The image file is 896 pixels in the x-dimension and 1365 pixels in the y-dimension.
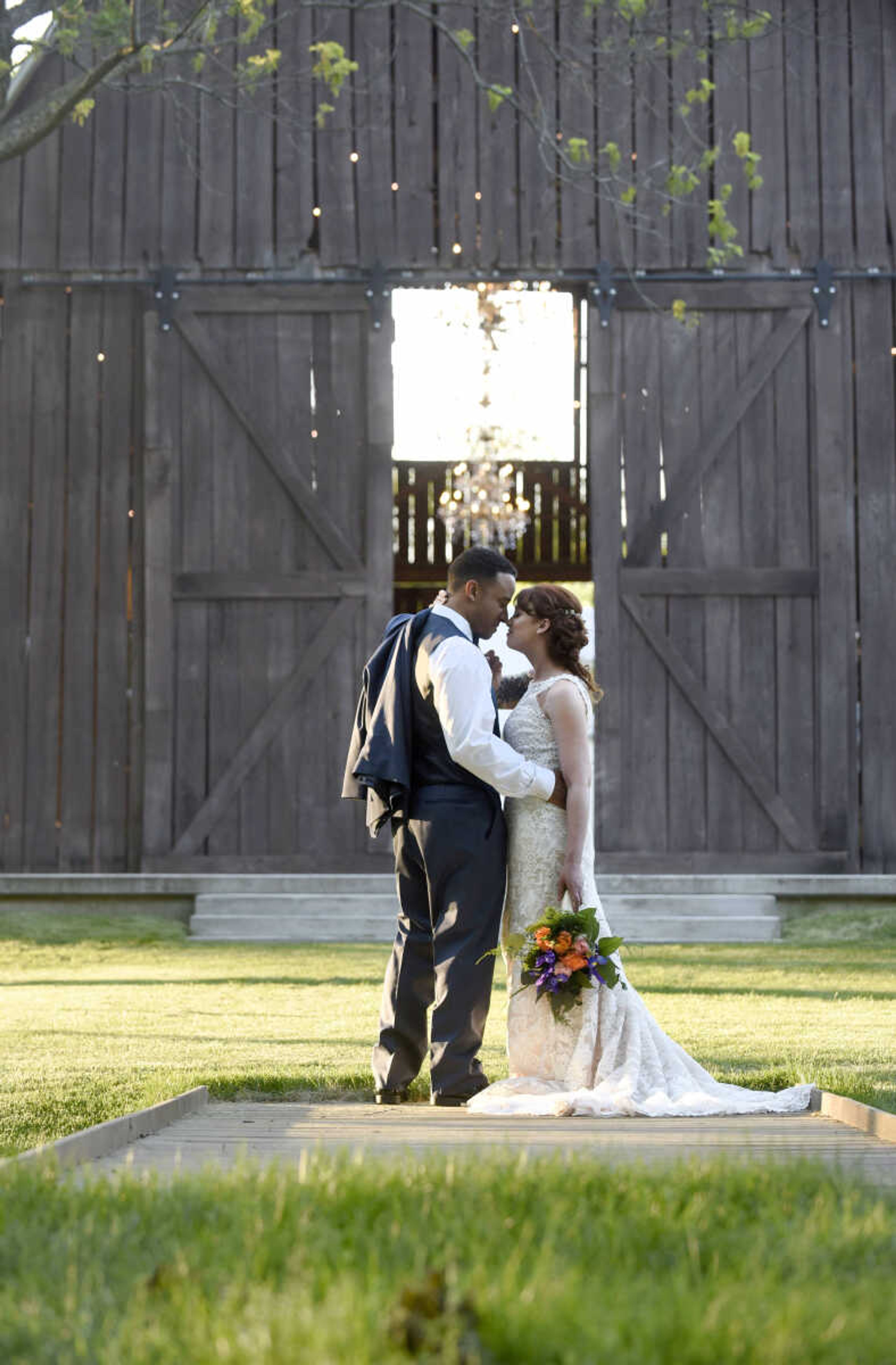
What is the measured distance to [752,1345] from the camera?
184 centimetres

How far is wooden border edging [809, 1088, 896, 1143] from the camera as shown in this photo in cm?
392

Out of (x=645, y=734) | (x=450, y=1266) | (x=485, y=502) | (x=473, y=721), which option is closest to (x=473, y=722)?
(x=473, y=721)

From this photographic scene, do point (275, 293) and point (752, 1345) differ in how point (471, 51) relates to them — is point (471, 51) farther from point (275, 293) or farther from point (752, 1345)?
point (752, 1345)

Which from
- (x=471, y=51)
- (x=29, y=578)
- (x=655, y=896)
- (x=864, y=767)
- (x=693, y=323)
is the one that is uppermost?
(x=471, y=51)

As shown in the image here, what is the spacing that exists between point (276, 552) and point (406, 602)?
5.51m

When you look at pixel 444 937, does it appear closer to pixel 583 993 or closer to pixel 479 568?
pixel 583 993

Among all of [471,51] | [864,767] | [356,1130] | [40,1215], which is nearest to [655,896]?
[864,767]

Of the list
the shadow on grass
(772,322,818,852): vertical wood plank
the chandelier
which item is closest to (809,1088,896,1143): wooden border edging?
the shadow on grass

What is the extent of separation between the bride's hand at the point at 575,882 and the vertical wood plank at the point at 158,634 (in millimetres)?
8102

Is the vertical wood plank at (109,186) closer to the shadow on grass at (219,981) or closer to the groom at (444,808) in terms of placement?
the shadow on grass at (219,981)

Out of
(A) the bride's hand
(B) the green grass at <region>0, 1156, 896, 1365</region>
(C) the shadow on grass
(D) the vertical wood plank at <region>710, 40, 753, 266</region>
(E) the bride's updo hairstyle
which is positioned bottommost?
(C) the shadow on grass

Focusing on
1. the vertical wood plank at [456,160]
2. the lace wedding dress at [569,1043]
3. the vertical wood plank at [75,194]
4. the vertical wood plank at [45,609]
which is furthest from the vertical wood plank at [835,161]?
the lace wedding dress at [569,1043]

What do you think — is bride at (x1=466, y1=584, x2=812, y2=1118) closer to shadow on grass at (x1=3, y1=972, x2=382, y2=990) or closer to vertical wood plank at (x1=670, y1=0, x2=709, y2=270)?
shadow on grass at (x1=3, y1=972, x2=382, y2=990)

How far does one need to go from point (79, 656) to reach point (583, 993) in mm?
8696
